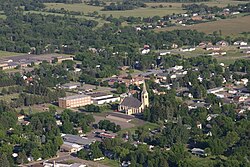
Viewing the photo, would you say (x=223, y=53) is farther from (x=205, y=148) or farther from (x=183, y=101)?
(x=205, y=148)

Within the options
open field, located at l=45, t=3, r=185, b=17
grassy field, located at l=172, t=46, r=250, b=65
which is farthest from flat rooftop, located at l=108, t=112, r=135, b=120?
open field, located at l=45, t=3, r=185, b=17

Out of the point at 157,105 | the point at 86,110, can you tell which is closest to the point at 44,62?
the point at 86,110

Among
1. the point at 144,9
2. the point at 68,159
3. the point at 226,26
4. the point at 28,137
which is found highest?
the point at 144,9

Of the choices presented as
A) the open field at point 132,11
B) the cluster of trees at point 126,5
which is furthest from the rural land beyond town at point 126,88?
the cluster of trees at point 126,5

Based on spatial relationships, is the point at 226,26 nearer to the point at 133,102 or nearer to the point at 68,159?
the point at 133,102

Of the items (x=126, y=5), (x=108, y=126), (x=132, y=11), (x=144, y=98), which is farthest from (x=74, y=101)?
(x=126, y=5)

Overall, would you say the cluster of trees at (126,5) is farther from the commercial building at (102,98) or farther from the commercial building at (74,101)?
the commercial building at (74,101)
